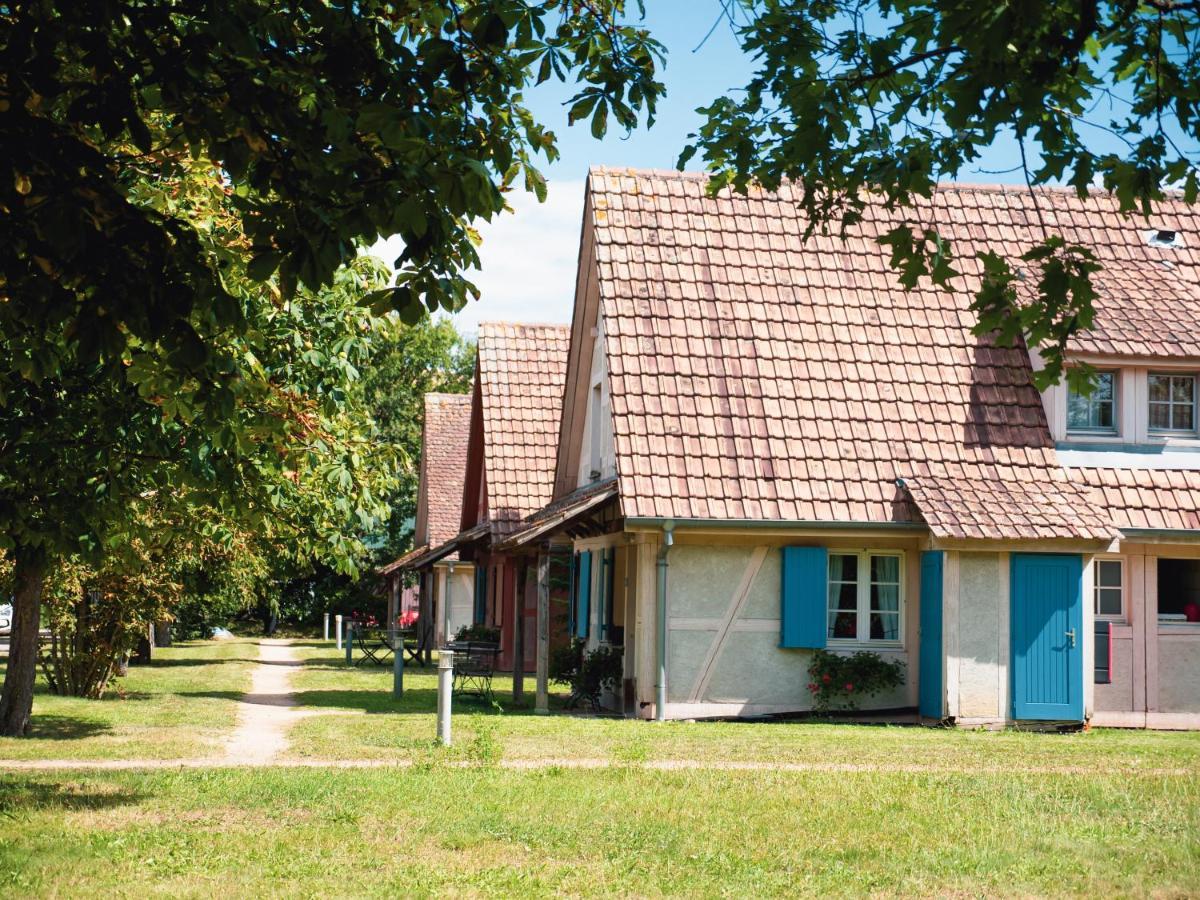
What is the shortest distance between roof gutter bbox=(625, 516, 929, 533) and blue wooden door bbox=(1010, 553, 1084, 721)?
1.39 meters

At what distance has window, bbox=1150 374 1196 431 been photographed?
19797 millimetres

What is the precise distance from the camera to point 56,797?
35.4 feet

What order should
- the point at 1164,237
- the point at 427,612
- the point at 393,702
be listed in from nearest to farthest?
the point at 393,702 → the point at 1164,237 → the point at 427,612

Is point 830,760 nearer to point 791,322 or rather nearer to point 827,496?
point 827,496

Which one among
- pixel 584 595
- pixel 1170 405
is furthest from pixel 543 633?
pixel 1170 405

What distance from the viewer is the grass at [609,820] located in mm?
8062

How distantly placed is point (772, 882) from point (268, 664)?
27268 millimetres

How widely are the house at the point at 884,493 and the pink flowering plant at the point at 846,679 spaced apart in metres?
0.20

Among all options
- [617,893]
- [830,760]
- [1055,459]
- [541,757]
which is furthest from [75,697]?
[617,893]

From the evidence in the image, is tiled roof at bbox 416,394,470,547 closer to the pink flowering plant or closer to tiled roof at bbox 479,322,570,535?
tiled roof at bbox 479,322,570,535

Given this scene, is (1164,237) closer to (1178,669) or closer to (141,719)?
(1178,669)

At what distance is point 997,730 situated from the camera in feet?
59.2

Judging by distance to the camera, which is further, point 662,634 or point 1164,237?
point 1164,237

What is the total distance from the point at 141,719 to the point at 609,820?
9.70m
